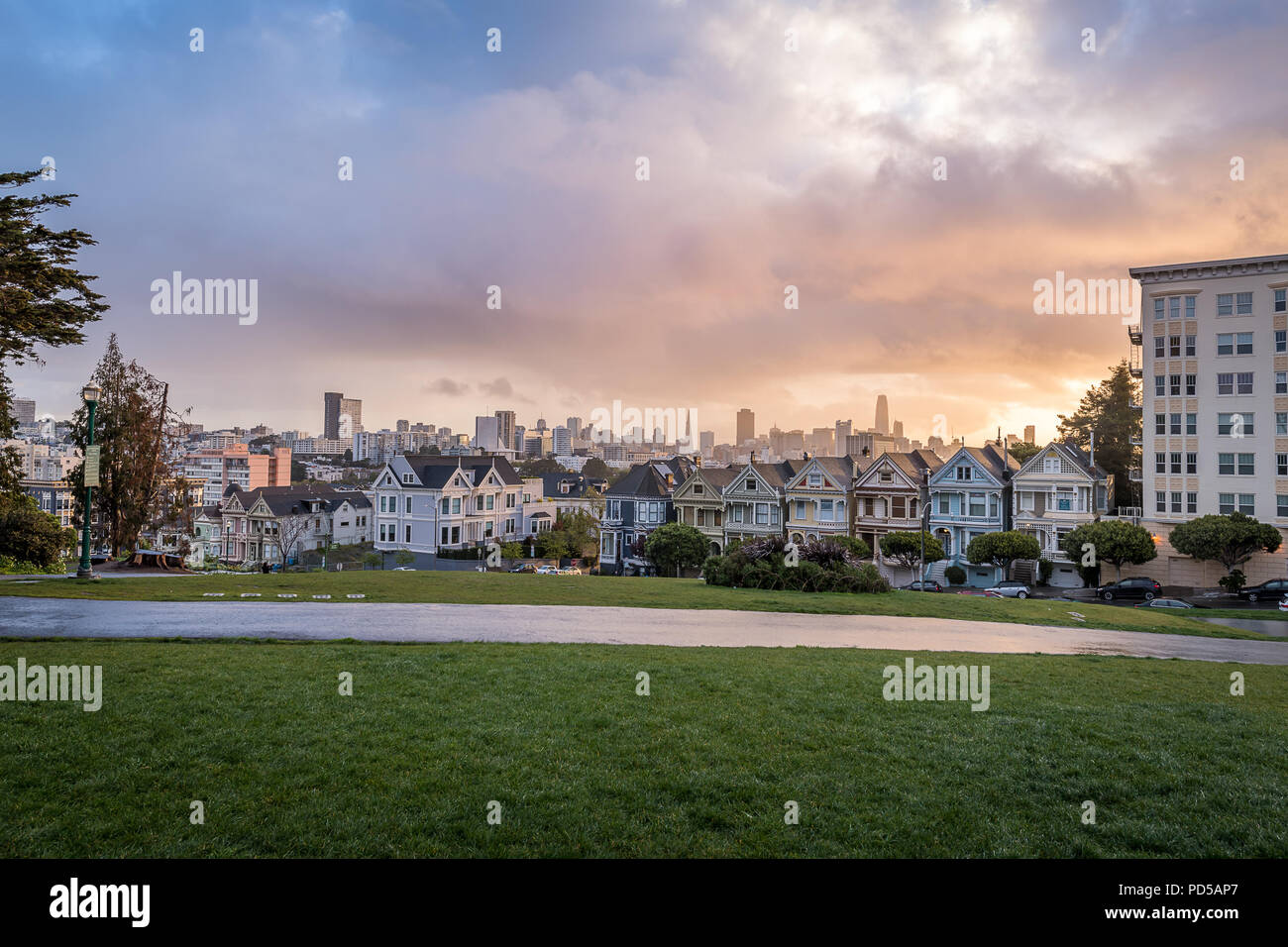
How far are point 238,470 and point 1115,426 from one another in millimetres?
157773

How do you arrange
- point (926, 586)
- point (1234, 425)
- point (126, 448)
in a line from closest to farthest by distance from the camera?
1. point (126, 448)
2. point (1234, 425)
3. point (926, 586)

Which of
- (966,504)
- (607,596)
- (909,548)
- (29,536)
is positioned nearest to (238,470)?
(29,536)

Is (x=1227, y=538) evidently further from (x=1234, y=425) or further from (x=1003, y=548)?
(x=1003, y=548)

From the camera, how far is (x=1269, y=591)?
38.9 meters

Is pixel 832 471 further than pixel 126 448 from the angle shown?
Yes

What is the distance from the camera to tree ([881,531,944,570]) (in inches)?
2047

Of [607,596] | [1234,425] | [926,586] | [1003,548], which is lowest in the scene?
[926,586]

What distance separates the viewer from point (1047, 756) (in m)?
8.25

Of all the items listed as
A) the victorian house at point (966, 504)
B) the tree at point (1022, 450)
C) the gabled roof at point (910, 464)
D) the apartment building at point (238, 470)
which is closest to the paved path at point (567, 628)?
the victorian house at point (966, 504)

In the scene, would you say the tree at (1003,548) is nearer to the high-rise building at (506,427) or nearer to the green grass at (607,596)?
the green grass at (607,596)

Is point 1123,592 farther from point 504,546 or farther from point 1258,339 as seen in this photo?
point 504,546

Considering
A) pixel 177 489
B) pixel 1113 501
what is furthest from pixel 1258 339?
pixel 177 489

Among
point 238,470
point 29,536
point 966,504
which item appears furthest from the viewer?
point 238,470
